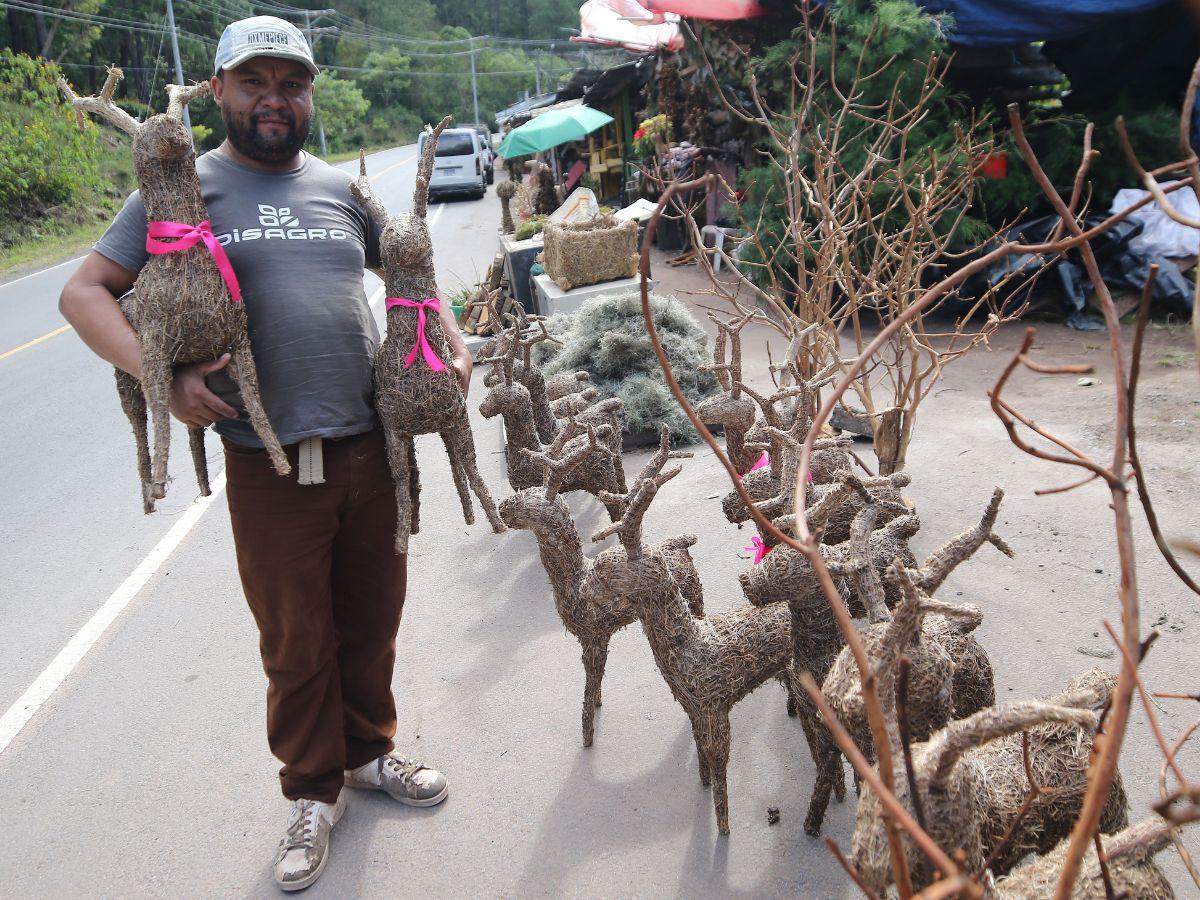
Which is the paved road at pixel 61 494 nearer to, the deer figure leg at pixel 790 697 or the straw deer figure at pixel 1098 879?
the deer figure leg at pixel 790 697

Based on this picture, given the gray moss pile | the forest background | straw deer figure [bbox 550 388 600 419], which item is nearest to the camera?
straw deer figure [bbox 550 388 600 419]

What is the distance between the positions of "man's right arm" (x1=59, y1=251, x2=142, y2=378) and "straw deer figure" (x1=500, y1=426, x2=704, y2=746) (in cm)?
119

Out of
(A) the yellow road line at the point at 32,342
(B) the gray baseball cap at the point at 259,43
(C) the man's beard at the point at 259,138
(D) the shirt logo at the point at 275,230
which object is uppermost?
(B) the gray baseball cap at the point at 259,43

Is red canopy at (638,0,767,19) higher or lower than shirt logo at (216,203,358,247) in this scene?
higher

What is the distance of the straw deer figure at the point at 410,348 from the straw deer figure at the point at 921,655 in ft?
4.25

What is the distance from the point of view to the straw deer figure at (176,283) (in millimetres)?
2078

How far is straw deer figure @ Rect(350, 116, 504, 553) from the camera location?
2.41 meters

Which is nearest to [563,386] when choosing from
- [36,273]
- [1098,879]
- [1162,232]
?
[1098,879]

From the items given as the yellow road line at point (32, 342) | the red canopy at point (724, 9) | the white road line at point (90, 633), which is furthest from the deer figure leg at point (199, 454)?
the yellow road line at point (32, 342)

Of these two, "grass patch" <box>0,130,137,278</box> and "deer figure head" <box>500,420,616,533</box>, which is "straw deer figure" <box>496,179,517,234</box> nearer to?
"grass patch" <box>0,130,137,278</box>

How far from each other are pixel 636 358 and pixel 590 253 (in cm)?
201

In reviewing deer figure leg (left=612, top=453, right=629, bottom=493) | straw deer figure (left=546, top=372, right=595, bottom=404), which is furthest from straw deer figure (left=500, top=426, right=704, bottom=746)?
straw deer figure (left=546, top=372, right=595, bottom=404)

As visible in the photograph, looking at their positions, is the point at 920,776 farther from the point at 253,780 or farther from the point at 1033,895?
the point at 253,780

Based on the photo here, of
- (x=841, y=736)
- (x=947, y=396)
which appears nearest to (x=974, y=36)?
(x=947, y=396)
